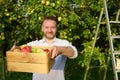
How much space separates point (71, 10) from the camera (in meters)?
4.67

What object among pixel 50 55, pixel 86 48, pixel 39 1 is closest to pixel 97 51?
pixel 86 48

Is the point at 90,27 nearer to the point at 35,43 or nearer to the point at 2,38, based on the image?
the point at 2,38

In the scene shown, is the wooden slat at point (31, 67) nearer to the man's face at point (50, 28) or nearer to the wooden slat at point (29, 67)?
the wooden slat at point (29, 67)

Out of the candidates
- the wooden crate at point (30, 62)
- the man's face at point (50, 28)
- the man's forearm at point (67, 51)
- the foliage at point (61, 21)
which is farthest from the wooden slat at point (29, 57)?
the foliage at point (61, 21)

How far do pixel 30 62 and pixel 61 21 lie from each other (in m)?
2.06

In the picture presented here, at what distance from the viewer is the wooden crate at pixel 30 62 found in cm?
241

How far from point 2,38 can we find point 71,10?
1.07 meters

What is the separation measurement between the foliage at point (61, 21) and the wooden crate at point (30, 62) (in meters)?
1.92

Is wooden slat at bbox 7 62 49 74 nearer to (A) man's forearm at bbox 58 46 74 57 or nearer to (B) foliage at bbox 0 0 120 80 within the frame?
(A) man's forearm at bbox 58 46 74 57

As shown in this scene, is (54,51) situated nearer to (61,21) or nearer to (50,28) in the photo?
(50,28)

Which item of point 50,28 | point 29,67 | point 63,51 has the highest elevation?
point 50,28

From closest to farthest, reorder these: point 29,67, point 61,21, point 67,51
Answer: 1. point 29,67
2. point 67,51
3. point 61,21

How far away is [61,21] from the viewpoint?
14.7 feet

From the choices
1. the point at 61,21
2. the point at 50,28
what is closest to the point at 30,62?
the point at 50,28
